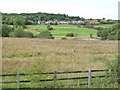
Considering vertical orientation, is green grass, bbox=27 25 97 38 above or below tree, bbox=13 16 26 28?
below

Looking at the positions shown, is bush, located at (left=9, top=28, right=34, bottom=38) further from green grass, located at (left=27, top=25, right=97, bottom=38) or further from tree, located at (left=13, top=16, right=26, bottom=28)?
tree, located at (left=13, top=16, right=26, bottom=28)

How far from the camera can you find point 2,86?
14703 millimetres

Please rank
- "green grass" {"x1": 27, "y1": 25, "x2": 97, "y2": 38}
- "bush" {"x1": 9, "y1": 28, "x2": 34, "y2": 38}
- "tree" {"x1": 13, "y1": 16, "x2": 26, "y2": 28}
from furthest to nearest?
1. "green grass" {"x1": 27, "y1": 25, "x2": 97, "y2": 38}
2. "tree" {"x1": 13, "y1": 16, "x2": 26, "y2": 28}
3. "bush" {"x1": 9, "y1": 28, "x2": 34, "y2": 38}

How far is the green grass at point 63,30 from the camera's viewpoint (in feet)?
242

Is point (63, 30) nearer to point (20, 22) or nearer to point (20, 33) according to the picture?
point (20, 22)

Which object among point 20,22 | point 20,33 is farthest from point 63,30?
point 20,33

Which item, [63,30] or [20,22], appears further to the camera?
[63,30]

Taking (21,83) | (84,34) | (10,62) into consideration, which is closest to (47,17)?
(84,34)

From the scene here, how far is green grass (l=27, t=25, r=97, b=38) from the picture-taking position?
73.8 metres

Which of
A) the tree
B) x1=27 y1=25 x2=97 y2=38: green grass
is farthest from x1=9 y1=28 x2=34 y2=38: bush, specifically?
the tree

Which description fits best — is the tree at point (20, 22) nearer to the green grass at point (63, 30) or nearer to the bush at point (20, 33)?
the green grass at point (63, 30)

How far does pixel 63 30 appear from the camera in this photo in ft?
263

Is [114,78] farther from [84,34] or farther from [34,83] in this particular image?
[84,34]

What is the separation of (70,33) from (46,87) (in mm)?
61014
